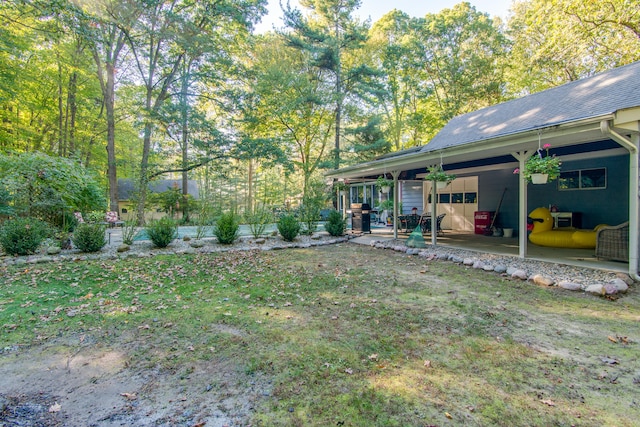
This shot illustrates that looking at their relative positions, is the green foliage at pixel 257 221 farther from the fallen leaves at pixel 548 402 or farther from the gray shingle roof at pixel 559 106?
the fallen leaves at pixel 548 402

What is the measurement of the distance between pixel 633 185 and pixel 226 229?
8277 millimetres

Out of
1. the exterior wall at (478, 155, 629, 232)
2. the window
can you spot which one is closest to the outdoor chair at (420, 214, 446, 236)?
the exterior wall at (478, 155, 629, 232)

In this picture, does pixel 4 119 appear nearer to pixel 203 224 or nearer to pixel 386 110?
pixel 203 224

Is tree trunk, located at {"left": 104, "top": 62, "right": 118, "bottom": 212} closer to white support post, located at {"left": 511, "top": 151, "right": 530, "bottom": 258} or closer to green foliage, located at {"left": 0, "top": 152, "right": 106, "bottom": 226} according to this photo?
green foliage, located at {"left": 0, "top": 152, "right": 106, "bottom": 226}

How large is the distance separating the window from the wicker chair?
114 inches

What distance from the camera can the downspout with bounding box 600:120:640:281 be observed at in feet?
14.8

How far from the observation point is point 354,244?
9.47m

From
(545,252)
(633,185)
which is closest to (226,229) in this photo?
(545,252)

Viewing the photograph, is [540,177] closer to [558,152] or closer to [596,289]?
[596,289]

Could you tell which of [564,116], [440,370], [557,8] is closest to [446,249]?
[564,116]

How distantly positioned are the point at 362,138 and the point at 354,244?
10292mm

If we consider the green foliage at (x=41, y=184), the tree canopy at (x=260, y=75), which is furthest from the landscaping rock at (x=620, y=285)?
the green foliage at (x=41, y=184)

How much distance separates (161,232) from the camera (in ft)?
25.3

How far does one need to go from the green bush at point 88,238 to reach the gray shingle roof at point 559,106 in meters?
8.18
